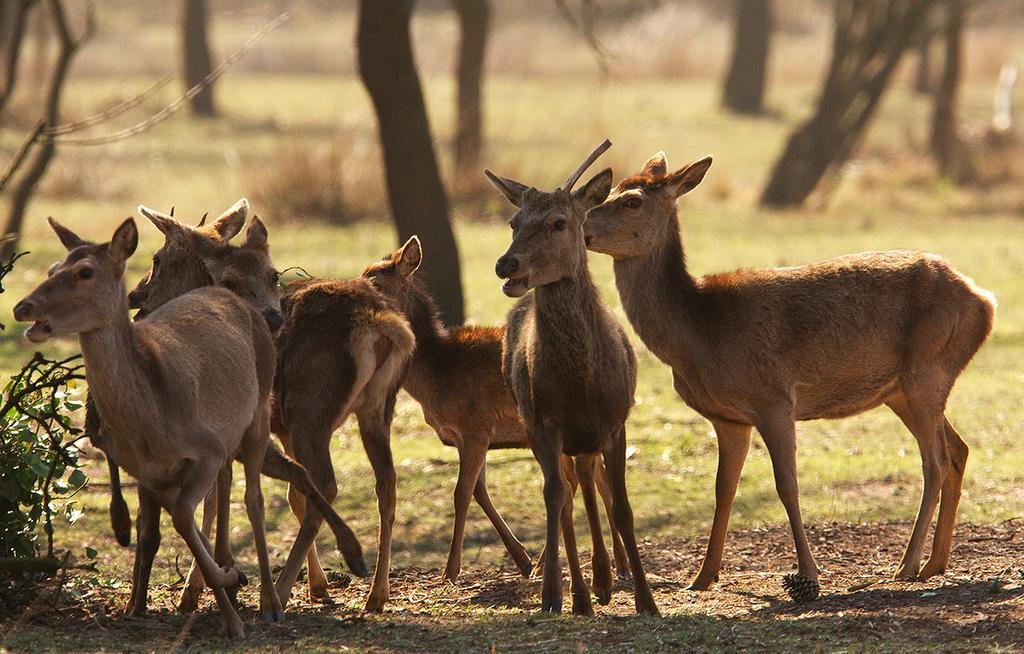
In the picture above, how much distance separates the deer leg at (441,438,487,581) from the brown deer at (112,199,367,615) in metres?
1.14

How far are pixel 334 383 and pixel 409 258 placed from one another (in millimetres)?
1382

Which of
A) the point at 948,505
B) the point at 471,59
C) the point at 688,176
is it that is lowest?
the point at 948,505

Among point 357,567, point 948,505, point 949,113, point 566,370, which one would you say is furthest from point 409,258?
point 949,113

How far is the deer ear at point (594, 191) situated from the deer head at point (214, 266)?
154cm

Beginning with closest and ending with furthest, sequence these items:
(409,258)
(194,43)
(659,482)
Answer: (409,258) → (659,482) → (194,43)

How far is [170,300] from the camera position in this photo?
24.0 ft

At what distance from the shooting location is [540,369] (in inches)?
280

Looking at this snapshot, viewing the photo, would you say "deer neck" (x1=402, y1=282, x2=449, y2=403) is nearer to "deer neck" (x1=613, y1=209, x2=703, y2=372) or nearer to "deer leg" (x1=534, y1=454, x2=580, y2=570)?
"deer leg" (x1=534, y1=454, x2=580, y2=570)

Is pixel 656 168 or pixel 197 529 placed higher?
pixel 656 168

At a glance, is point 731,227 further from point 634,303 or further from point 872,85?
point 634,303

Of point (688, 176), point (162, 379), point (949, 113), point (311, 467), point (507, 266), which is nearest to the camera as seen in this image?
point (162, 379)

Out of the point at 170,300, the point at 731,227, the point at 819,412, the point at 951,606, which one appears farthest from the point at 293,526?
the point at 731,227

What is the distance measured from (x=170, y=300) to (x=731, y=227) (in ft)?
45.7

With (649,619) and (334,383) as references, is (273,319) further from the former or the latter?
(649,619)
